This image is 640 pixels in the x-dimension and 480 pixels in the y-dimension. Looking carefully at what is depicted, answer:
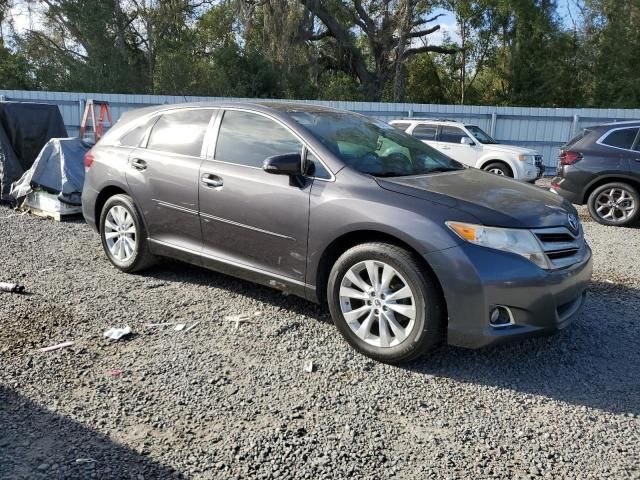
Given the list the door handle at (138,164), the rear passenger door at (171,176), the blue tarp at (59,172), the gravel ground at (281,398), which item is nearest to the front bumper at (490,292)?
the gravel ground at (281,398)

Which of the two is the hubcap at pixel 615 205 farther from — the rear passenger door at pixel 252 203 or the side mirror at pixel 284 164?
the side mirror at pixel 284 164

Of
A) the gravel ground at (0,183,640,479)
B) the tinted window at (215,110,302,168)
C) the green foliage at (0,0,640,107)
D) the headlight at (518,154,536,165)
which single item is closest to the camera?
the gravel ground at (0,183,640,479)

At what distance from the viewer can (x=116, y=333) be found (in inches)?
154

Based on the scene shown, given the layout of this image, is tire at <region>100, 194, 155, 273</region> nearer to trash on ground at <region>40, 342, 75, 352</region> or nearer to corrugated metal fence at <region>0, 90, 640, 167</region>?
trash on ground at <region>40, 342, 75, 352</region>

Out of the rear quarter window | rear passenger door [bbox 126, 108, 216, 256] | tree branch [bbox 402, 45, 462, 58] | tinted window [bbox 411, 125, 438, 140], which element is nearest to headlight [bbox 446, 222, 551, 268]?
rear passenger door [bbox 126, 108, 216, 256]

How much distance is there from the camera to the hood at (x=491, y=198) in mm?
3369

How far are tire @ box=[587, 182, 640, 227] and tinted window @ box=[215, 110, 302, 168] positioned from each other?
6.37 m

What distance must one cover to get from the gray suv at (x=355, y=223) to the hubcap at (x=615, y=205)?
513 cm

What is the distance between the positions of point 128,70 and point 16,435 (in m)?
29.1

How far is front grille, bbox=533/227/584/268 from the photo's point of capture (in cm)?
→ 342

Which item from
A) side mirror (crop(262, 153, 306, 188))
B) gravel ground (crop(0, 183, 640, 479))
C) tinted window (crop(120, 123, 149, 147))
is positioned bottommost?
gravel ground (crop(0, 183, 640, 479))

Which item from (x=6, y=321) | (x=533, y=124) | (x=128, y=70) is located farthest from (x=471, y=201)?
(x=128, y=70)

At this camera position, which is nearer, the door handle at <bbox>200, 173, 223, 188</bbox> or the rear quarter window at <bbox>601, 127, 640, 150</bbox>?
the door handle at <bbox>200, 173, 223, 188</bbox>

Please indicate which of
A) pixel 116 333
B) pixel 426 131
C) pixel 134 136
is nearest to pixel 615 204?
pixel 426 131
